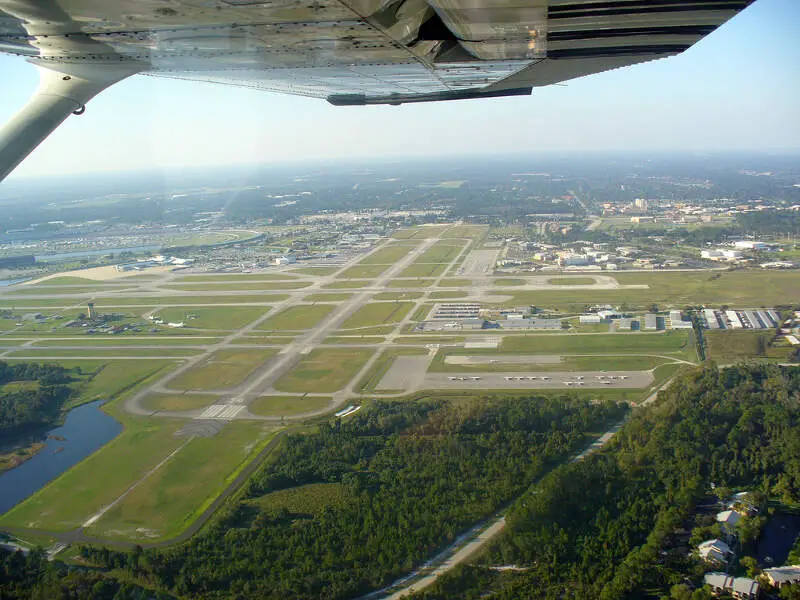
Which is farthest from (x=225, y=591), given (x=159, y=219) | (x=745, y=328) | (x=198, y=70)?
(x=159, y=219)

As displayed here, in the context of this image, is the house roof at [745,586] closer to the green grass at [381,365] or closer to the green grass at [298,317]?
the green grass at [381,365]

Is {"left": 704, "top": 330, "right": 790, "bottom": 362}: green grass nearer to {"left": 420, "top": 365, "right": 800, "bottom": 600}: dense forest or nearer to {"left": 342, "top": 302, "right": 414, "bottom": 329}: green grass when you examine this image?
{"left": 420, "top": 365, "right": 800, "bottom": 600}: dense forest

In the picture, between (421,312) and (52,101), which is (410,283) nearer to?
(421,312)

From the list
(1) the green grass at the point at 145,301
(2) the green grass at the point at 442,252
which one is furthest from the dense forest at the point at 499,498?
(2) the green grass at the point at 442,252

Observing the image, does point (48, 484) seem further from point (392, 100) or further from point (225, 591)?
point (392, 100)

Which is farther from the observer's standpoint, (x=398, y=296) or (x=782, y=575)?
(x=398, y=296)

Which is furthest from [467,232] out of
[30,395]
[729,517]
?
[729,517]
